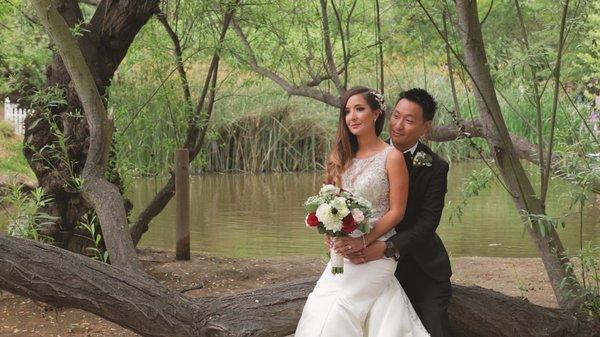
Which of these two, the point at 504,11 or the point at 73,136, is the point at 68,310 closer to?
the point at 73,136

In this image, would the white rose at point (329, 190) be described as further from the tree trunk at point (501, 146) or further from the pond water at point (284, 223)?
the pond water at point (284, 223)

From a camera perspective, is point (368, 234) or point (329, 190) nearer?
point (329, 190)

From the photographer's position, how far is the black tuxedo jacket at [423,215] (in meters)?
4.22

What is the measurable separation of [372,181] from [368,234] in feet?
0.77

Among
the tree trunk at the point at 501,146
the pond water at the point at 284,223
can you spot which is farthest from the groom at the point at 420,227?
the pond water at the point at 284,223

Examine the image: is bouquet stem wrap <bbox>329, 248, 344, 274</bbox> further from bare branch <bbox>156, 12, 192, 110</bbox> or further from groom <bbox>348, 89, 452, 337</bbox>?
bare branch <bbox>156, 12, 192, 110</bbox>

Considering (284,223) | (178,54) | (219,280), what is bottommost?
(219,280)

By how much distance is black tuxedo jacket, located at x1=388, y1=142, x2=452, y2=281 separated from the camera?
13.8 feet

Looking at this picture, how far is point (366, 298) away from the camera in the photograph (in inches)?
165

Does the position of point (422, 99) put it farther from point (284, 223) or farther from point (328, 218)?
point (284, 223)

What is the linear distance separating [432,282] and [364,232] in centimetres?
61

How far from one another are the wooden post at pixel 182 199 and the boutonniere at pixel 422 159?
400 cm

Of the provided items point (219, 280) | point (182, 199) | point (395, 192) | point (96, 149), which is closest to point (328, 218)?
point (395, 192)

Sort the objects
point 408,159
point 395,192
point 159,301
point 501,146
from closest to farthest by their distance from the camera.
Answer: point 395,192 < point 408,159 < point 159,301 < point 501,146
